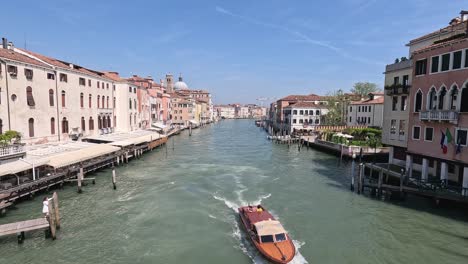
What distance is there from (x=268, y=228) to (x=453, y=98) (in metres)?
16.1

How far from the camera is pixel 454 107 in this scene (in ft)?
66.4

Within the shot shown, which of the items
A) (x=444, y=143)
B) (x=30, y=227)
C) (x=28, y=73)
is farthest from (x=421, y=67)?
(x=28, y=73)

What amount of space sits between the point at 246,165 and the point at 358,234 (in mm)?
20596

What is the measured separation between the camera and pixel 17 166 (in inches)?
815

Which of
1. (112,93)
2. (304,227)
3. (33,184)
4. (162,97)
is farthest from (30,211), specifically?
(162,97)

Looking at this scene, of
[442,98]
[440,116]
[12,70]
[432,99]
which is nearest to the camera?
[440,116]

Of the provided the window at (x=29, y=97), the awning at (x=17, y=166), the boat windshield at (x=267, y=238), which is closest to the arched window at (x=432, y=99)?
the boat windshield at (x=267, y=238)

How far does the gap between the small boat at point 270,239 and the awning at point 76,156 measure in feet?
52.6

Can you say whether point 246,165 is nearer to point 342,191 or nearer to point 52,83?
point 342,191

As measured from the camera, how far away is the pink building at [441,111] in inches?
762

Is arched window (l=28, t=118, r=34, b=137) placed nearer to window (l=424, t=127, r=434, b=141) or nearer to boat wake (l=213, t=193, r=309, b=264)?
boat wake (l=213, t=193, r=309, b=264)

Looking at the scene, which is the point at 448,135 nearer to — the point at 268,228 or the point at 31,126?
the point at 268,228

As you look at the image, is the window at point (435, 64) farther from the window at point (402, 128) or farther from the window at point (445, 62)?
the window at point (402, 128)

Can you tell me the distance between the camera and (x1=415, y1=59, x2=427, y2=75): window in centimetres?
2258
